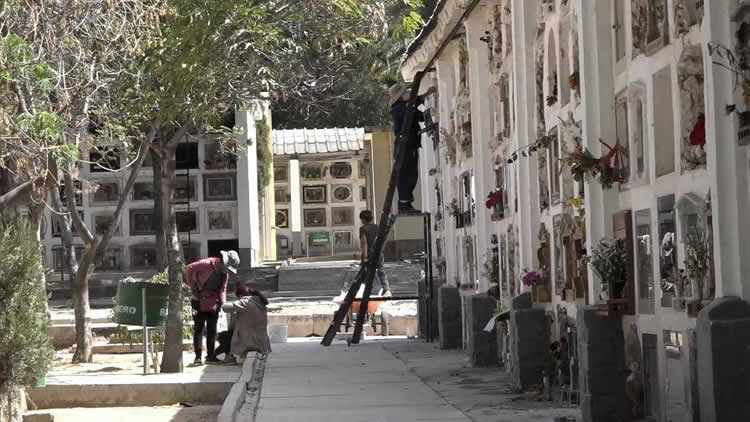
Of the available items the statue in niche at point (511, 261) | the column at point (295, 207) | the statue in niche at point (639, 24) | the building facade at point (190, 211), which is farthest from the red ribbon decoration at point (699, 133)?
the column at point (295, 207)

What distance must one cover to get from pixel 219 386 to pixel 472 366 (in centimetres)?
301

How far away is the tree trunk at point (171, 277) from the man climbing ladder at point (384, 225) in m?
3.16

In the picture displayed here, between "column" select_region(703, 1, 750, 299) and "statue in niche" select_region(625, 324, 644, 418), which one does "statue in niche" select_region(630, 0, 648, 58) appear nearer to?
"column" select_region(703, 1, 750, 299)

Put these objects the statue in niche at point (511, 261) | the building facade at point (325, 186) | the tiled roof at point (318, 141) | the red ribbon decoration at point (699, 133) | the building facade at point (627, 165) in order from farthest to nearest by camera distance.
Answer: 1. the building facade at point (325, 186)
2. the tiled roof at point (318, 141)
3. the statue in niche at point (511, 261)
4. the red ribbon decoration at point (699, 133)
5. the building facade at point (627, 165)

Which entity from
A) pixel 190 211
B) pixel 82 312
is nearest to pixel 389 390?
pixel 82 312

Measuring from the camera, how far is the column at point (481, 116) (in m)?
19.9

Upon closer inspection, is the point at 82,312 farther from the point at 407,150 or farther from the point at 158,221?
the point at 158,221

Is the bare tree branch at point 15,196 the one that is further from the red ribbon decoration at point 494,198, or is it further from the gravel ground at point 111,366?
the red ribbon decoration at point 494,198

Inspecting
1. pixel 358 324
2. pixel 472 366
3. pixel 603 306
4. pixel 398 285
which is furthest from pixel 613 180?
pixel 398 285

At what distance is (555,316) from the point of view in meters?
15.0

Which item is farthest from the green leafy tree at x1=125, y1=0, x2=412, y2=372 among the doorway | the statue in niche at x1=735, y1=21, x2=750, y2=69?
the statue in niche at x1=735, y1=21, x2=750, y2=69

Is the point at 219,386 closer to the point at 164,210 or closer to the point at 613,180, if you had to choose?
the point at 164,210

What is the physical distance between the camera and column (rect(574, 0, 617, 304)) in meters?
12.4

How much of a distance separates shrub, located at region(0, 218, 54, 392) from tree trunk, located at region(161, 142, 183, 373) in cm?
485
